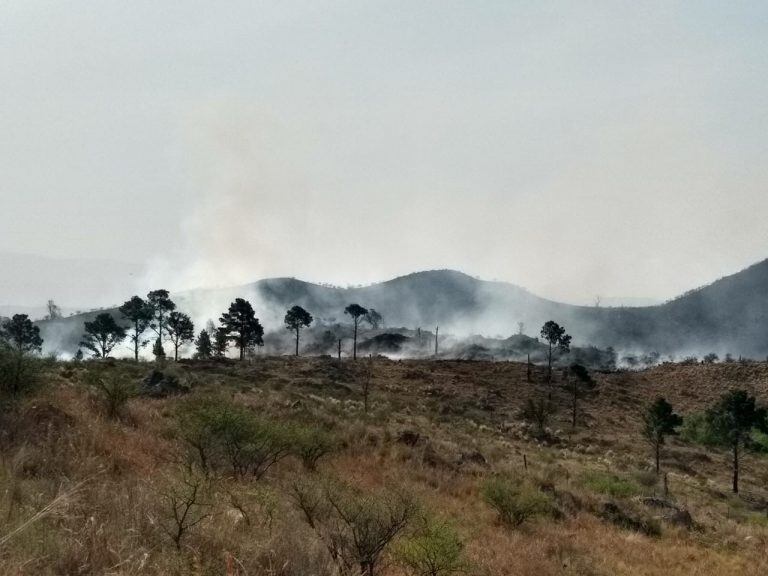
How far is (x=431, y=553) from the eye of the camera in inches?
336

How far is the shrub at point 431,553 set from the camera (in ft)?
28.0

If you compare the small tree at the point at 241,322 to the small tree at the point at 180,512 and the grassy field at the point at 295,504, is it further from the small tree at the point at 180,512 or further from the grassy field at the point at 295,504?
the small tree at the point at 180,512

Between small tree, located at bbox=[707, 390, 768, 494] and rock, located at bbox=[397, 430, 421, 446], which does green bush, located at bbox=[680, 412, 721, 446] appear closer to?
small tree, located at bbox=[707, 390, 768, 494]

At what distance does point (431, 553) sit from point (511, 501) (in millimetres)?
7816

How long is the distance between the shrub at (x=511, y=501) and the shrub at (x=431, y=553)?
6.90m

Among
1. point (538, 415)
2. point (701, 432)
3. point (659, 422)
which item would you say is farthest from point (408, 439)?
point (701, 432)

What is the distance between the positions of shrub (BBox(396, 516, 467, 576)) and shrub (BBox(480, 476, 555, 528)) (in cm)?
690

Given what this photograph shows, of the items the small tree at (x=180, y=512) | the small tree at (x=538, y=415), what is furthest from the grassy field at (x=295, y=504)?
the small tree at (x=538, y=415)

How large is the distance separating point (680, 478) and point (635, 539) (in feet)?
88.1

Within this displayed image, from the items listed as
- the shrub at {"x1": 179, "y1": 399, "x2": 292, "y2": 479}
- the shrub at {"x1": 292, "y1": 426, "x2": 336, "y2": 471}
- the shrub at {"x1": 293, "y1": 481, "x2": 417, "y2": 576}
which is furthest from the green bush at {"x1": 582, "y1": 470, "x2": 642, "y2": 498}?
the shrub at {"x1": 293, "y1": 481, "x2": 417, "y2": 576}

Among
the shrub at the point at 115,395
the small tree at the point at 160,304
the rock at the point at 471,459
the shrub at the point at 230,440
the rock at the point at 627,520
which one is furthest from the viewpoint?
the small tree at the point at 160,304

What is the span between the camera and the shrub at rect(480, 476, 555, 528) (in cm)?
1530

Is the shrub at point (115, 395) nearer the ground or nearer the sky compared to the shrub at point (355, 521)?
nearer the sky

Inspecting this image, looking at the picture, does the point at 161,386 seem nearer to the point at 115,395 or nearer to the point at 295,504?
the point at 115,395
